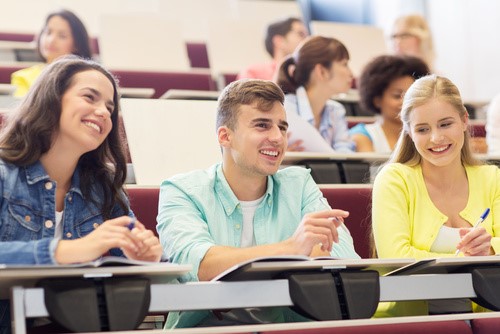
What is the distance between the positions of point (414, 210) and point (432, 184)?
0.06 metres

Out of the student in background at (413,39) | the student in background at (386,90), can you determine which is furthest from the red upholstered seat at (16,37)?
the student in background at (386,90)

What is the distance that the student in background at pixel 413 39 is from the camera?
2.23 meters

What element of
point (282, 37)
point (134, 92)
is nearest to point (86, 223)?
point (134, 92)

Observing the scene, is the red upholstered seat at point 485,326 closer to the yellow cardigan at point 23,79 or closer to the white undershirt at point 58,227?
the white undershirt at point 58,227

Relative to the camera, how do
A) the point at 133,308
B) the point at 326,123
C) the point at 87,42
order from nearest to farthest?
the point at 133,308, the point at 326,123, the point at 87,42

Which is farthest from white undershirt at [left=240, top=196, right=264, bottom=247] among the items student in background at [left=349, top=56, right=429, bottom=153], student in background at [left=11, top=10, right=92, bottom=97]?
student in background at [left=11, top=10, right=92, bottom=97]

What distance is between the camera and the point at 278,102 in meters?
1.08

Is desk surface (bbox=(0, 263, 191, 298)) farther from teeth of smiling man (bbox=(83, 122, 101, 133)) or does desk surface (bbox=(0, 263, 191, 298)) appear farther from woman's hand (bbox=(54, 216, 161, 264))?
teeth of smiling man (bbox=(83, 122, 101, 133))

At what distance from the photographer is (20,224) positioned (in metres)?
0.93

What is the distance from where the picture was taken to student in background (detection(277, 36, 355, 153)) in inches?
66.8

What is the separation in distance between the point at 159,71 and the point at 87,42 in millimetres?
203

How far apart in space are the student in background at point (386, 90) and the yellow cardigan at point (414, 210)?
480 mm

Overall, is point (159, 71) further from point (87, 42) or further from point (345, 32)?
point (345, 32)

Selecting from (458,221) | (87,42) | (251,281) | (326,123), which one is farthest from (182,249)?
(87,42)
